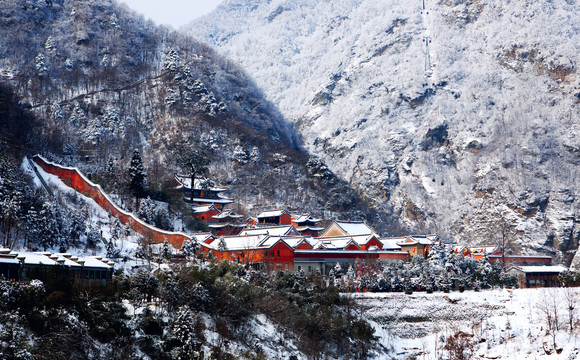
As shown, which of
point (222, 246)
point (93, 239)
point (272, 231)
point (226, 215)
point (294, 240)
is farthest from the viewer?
point (226, 215)

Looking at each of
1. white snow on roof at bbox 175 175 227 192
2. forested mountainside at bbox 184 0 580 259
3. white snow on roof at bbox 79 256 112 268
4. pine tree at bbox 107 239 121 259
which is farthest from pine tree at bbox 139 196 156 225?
forested mountainside at bbox 184 0 580 259

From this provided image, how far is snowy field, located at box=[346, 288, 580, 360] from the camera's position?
46538mm

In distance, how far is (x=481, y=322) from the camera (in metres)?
52.3

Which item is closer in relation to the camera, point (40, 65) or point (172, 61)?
point (40, 65)

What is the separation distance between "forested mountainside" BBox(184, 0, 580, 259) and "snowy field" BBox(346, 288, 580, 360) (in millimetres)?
73965

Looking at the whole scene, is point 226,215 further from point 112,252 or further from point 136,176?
point 112,252

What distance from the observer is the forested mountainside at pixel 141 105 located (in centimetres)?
9969

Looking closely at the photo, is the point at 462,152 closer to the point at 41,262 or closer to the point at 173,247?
the point at 173,247

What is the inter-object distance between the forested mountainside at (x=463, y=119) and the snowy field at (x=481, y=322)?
2912 inches

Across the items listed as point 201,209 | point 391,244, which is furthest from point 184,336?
point 391,244

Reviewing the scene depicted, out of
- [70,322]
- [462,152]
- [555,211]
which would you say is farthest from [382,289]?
[462,152]

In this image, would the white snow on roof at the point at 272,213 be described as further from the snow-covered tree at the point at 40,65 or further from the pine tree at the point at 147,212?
the snow-covered tree at the point at 40,65

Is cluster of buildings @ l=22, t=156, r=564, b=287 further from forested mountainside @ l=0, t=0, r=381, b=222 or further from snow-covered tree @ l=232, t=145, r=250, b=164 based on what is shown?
snow-covered tree @ l=232, t=145, r=250, b=164

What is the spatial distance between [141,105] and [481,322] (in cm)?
8311
